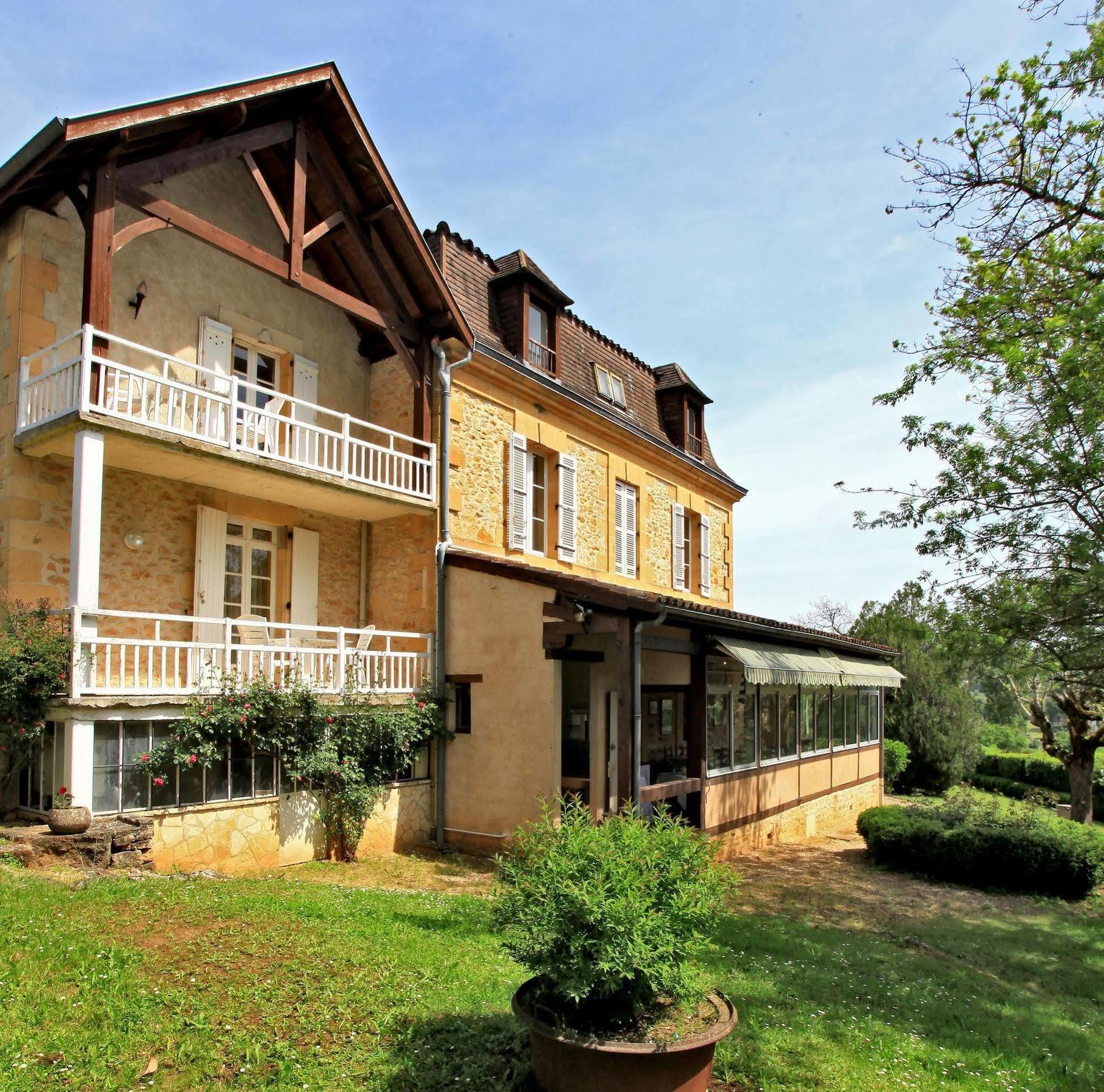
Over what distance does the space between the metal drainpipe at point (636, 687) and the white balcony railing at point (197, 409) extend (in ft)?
13.6

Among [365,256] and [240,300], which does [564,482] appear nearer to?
[365,256]

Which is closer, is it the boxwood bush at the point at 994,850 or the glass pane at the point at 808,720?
the boxwood bush at the point at 994,850

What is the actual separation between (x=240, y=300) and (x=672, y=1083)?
1085 cm

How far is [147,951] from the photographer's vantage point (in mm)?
5109

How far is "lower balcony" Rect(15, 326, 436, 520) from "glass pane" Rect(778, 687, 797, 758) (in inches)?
295

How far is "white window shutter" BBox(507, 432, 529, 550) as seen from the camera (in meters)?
13.4

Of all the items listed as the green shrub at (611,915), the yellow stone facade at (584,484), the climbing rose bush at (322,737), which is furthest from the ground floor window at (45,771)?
the green shrub at (611,915)

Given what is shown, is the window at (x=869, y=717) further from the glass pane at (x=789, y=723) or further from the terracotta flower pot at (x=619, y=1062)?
the terracotta flower pot at (x=619, y=1062)

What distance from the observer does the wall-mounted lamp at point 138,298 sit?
9.98 meters

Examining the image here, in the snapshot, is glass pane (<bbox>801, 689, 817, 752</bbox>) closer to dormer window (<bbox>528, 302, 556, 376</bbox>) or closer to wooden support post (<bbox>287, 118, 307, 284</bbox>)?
dormer window (<bbox>528, 302, 556, 376</bbox>)

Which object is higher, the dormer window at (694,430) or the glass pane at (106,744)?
the dormer window at (694,430)

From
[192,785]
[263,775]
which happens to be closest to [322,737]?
[263,775]

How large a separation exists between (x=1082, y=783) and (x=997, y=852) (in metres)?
11.3

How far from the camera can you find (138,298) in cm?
999
